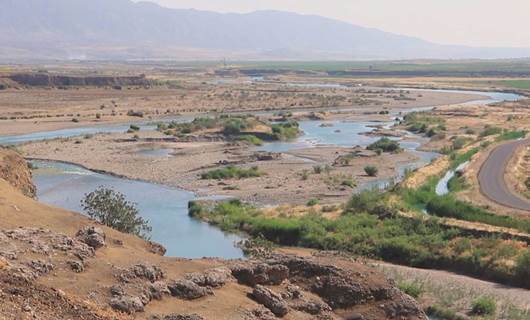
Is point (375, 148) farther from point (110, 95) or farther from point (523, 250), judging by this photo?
point (110, 95)

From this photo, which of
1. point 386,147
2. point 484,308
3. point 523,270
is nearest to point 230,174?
point 386,147

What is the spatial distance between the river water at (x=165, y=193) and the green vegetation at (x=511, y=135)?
8.97 m

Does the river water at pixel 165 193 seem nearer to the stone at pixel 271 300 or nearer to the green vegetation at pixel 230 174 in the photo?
the green vegetation at pixel 230 174

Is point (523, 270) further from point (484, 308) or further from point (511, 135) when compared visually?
point (511, 135)

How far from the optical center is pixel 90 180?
57031 mm

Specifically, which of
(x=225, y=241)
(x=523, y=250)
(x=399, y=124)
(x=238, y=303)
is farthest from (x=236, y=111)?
(x=238, y=303)

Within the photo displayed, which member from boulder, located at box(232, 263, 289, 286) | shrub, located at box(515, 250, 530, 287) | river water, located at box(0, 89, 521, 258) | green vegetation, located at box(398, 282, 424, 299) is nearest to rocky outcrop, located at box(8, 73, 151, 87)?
river water, located at box(0, 89, 521, 258)

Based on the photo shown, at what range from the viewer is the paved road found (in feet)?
150

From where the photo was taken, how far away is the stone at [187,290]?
20547 mm

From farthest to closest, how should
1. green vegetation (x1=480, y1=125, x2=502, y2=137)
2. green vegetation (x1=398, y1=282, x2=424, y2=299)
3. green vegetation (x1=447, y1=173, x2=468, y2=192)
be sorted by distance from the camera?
green vegetation (x1=480, y1=125, x2=502, y2=137), green vegetation (x1=447, y1=173, x2=468, y2=192), green vegetation (x1=398, y1=282, x2=424, y2=299)

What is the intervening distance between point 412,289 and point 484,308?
3118 mm

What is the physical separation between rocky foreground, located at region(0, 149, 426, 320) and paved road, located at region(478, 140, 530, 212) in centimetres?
2345

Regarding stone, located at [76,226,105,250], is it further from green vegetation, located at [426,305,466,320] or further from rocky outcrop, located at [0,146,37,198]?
green vegetation, located at [426,305,466,320]

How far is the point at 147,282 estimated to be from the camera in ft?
67.1
